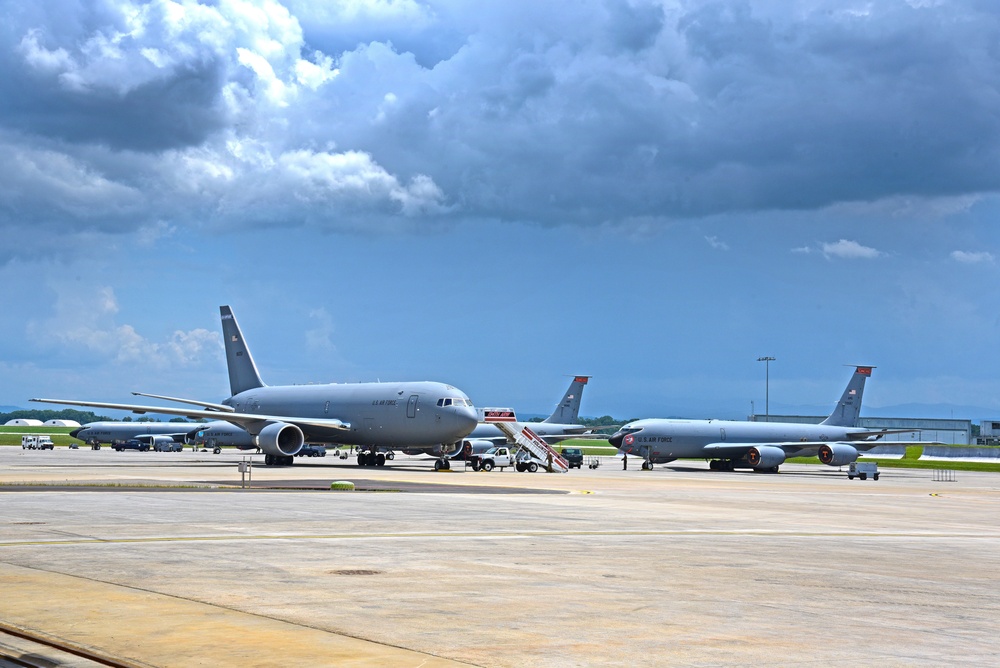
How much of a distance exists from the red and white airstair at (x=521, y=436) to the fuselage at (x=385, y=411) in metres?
3.85

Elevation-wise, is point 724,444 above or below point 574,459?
above

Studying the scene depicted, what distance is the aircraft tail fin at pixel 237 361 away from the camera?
302ft

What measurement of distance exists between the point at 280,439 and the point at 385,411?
289 inches

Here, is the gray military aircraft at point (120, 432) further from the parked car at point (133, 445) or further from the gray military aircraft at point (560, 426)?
the gray military aircraft at point (560, 426)

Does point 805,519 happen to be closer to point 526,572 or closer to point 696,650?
point 526,572

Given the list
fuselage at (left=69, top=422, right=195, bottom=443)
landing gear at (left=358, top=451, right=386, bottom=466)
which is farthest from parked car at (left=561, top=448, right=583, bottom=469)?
fuselage at (left=69, top=422, right=195, bottom=443)

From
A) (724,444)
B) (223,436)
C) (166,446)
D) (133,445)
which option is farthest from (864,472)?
(133,445)

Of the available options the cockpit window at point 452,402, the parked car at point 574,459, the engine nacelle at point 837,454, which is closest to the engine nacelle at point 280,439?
the cockpit window at point 452,402

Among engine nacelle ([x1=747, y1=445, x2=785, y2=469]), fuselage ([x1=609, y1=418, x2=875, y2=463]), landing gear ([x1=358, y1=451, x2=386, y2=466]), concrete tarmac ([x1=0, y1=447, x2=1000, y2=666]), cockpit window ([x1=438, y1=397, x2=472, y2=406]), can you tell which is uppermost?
cockpit window ([x1=438, y1=397, x2=472, y2=406])

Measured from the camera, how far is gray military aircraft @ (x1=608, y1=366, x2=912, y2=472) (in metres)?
88.2

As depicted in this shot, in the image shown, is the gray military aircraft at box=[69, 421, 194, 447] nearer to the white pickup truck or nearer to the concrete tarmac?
the white pickup truck

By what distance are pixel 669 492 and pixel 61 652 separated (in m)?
39.9

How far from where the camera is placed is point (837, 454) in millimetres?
88875

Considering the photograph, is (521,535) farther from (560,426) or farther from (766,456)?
(560,426)
